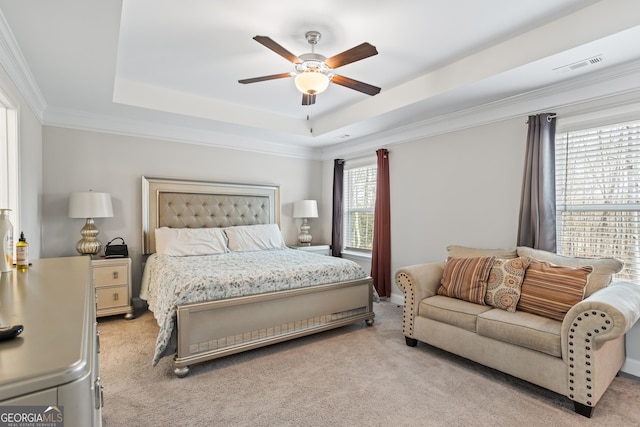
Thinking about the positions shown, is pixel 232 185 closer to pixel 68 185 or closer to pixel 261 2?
pixel 68 185

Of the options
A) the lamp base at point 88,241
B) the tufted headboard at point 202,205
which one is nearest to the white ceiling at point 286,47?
the tufted headboard at point 202,205

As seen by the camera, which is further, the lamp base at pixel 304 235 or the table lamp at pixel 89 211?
the lamp base at pixel 304 235

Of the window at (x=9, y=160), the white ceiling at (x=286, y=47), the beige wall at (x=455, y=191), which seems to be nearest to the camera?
the white ceiling at (x=286, y=47)

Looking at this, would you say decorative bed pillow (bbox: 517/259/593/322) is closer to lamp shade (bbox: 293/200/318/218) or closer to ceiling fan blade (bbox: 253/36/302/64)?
ceiling fan blade (bbox: 253/36/302/64)

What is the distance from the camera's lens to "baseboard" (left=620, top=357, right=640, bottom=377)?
256 cm

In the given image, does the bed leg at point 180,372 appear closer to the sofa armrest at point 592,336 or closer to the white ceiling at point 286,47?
the white ceiling at point 286,47

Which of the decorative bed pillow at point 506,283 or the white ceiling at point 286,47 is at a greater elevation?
the white ceiling at point 286,47

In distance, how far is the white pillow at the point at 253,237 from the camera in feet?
14.5

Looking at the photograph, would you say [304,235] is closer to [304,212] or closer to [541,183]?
[304,212]

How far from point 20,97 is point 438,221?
428cm

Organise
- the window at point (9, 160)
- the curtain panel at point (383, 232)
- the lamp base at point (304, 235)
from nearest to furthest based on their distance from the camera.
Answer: the window at point (9, 160) → the curtain panel at point (383, 232) → the lamp base at point (304, 235)

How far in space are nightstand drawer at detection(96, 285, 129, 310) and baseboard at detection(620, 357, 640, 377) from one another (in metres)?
4.79

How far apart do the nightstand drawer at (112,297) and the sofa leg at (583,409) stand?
4.20 metres

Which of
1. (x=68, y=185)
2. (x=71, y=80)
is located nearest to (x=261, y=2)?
(x=71, y=80)
